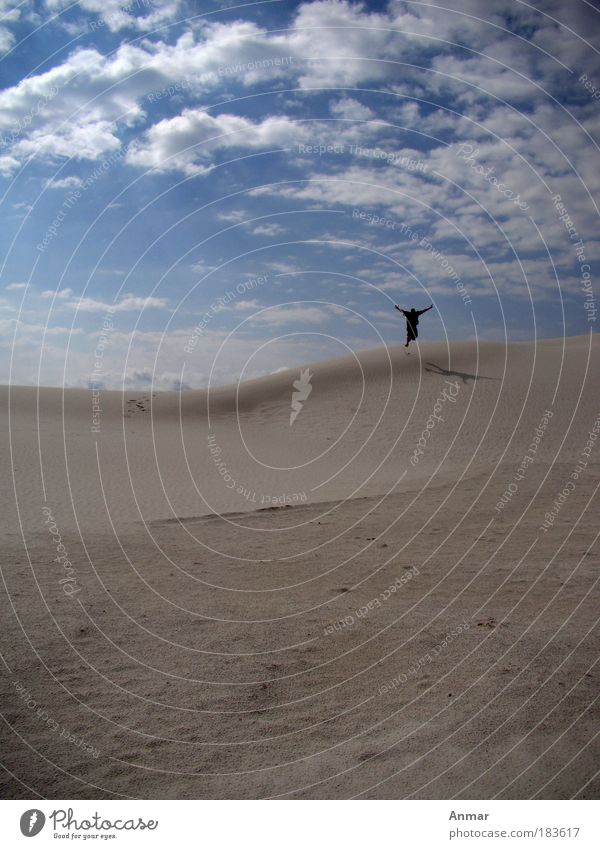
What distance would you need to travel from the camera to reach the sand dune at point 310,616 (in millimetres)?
5305

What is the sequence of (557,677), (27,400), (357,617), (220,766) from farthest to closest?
1. (27,400)
2. (357,617)
3. (557,677)
4. (220,766)

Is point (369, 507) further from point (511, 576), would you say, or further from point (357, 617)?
point (357, 617)

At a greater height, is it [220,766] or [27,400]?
[27,400]

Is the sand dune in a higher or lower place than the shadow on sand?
lower

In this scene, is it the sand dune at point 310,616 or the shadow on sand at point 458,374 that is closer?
the sand dune at point 310,616

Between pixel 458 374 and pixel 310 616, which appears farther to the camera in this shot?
pixel 458 374

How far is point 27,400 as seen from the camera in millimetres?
29391

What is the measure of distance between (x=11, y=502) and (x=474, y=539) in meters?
9.95

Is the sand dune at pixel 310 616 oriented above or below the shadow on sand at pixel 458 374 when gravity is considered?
below

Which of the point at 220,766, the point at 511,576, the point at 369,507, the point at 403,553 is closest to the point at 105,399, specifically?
the point at 369,507

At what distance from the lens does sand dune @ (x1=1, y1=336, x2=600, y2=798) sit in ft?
17.4

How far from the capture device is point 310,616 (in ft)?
27.7

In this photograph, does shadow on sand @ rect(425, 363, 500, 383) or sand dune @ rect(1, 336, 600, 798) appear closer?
sand dune @ rect(1, 336, 600, 798)

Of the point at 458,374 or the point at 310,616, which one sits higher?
the point at 458,374
